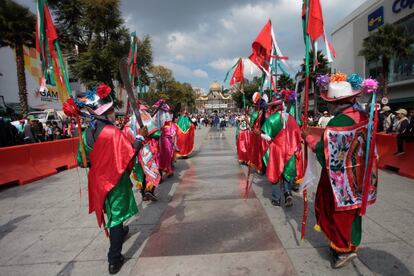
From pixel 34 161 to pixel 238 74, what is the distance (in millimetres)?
6304

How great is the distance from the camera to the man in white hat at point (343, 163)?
8.86ft

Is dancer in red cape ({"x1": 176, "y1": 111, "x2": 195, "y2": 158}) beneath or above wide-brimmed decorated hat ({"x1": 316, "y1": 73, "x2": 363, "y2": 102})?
beneath

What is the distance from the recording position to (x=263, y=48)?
19.7 ft

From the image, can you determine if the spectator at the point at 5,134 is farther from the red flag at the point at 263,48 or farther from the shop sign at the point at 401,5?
the shop sign at the point at 401,5

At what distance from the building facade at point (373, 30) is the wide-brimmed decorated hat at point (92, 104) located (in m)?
30.6

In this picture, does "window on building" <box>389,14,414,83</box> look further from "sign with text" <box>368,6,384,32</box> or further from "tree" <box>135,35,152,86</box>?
"tree" <box>135,35,152,86</box>

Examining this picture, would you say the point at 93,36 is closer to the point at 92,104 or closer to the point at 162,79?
the point at 162,79

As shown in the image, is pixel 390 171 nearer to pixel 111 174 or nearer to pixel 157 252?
pixel 157 252

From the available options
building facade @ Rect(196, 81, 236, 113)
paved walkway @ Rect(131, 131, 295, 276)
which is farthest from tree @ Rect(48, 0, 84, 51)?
building facade @ Rect(196, 81, 236, 113)

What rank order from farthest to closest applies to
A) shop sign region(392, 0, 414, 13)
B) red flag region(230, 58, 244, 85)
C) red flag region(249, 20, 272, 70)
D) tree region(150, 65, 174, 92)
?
tree region(150, 65, 174, 92), shop sign region(392, 0, 414, 13), red flag region(230, 58, 244, 85), red flag region(249, 20, 272, 70)

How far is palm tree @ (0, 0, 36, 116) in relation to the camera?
17703 mm

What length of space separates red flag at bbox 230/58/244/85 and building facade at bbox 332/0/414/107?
968 inches

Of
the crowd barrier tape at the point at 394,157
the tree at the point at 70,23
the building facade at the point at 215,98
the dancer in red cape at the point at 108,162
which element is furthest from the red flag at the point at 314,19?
the building facade at the point at 215,98

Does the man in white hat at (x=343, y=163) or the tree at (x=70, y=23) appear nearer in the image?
the man in white hat at (x=343, y=163)
